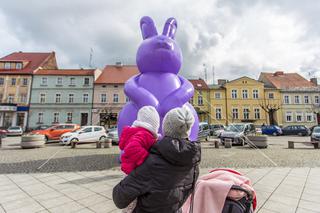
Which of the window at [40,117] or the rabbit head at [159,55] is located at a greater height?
the rabbit head at [159,55]

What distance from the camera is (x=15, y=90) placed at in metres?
29.7

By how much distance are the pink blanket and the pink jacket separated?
2.17ft

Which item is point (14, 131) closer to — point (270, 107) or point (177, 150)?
point (177, 150)

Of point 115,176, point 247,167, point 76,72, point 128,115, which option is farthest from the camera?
point 76,72

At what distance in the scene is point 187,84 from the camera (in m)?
4.59

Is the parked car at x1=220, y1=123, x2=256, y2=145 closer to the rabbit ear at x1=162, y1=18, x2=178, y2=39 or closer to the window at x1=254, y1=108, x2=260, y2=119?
the rabbit ear at x1=162, y1=18, x2=178, y2=39

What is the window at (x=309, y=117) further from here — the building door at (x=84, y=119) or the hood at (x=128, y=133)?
the hood at (x=128, y=133)

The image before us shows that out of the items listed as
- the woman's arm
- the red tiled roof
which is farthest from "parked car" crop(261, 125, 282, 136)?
the woman's arm

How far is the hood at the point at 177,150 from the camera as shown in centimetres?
140

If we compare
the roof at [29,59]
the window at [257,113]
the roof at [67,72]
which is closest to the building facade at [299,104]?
the window at [257,113]

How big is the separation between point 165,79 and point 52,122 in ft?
99.8

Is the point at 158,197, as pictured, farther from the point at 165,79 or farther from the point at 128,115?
the point at 165,79

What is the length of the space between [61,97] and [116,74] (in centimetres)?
1001

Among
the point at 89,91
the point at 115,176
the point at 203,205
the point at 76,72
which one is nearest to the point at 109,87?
the point at 89,91
